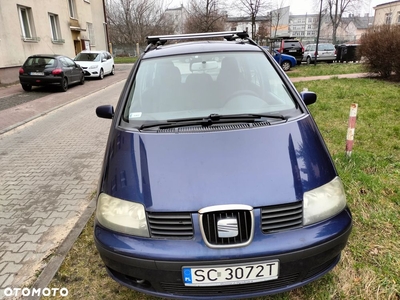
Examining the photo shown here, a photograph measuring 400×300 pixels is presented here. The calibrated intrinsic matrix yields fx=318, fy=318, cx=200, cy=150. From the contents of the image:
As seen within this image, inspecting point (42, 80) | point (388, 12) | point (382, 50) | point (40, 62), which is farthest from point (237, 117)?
point (388, 12)

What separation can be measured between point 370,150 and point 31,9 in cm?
1827

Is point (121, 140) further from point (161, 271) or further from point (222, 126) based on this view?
point (161, 271)

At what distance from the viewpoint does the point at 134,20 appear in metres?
49.2

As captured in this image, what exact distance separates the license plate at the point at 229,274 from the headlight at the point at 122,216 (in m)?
0.36

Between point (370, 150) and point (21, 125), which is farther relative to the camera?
point (21, 125)

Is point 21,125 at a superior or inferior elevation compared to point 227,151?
inferior

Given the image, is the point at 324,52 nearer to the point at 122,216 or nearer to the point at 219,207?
the point at 219,207

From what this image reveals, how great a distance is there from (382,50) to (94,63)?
14.0 m

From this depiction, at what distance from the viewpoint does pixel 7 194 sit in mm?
4164

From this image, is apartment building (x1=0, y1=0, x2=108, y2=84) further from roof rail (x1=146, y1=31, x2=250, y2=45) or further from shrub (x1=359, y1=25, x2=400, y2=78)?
shrub (x1=359, y1=25, x2=400, y2=78)

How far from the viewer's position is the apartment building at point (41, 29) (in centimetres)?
1481

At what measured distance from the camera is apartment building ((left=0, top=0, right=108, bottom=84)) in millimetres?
14812

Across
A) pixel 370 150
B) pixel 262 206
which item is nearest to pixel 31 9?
pixel 370 150

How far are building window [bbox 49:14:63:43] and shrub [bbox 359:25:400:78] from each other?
1718cm
